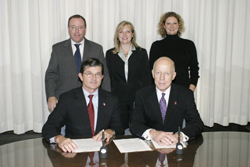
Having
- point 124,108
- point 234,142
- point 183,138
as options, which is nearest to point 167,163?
point 183,138

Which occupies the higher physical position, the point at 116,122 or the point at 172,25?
the point at 172,25

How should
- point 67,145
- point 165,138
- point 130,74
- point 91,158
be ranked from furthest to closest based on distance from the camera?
point 130,74 → point 165,138 → point 67,145 → point 91,158

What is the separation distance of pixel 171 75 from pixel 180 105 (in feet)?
0.97

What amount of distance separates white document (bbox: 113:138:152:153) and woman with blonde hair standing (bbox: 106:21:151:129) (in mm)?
1414

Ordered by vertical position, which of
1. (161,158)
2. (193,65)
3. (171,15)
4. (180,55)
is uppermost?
(171,15)

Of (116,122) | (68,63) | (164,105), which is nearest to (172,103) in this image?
(164,105)

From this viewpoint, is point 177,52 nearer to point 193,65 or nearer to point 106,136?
point 193,65

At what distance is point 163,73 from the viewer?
8.05 feet

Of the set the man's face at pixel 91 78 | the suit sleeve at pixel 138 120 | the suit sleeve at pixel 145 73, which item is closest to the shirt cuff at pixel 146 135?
the suit sleeve at pixel 138 120

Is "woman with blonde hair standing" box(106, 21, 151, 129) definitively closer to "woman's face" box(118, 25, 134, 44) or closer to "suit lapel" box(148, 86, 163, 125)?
"woman's face" box(118, 25, 134, 44)

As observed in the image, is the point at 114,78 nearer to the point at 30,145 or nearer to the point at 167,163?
the point at 30,145

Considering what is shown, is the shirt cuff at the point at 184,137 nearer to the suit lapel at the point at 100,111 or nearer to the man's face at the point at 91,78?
the suit lapel at the point at 100,111

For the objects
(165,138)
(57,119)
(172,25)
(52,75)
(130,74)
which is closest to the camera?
(165,138)

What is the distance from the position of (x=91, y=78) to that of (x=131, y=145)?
873mm
